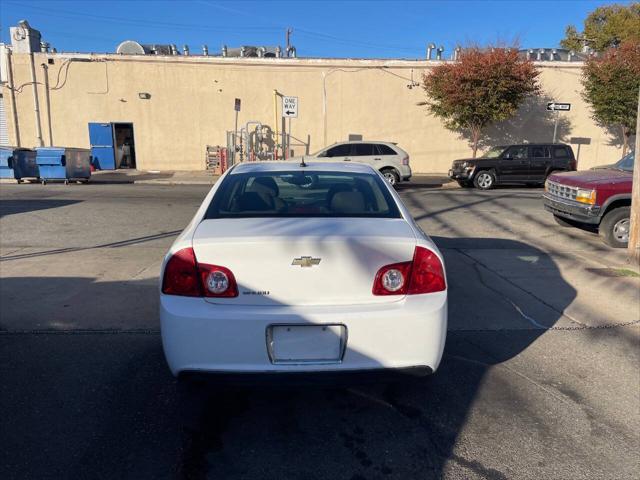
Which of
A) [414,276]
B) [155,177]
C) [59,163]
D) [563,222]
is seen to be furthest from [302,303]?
[155,177]

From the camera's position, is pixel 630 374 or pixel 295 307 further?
pixel 630 374

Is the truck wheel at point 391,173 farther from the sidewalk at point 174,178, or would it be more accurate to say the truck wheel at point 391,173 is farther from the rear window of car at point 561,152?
the rear window of car at point 561,152

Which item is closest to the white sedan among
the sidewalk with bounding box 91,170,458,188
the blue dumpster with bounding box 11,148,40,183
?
the sidewalk with bounding box 91,170,458,188

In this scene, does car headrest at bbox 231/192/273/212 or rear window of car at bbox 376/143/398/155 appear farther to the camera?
rear window of car at bbox 376/143/398/155

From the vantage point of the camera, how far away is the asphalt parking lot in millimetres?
2691

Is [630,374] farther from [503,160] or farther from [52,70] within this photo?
[52,70]

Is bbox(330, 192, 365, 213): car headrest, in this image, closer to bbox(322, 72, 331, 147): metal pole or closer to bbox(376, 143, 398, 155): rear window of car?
bbox(376, 143, 398, 155): rear window of car

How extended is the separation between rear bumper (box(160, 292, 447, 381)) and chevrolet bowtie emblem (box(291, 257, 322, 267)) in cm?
24

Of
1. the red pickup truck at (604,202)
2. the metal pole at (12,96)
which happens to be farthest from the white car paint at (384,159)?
the metal pole at (12,96)

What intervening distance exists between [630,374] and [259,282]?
2.95 m

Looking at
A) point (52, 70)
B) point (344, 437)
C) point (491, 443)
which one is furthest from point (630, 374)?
point (52, 70)

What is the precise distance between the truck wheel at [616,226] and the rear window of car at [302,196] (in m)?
5.94

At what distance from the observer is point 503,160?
18.0 m

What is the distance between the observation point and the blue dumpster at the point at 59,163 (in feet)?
61.0
